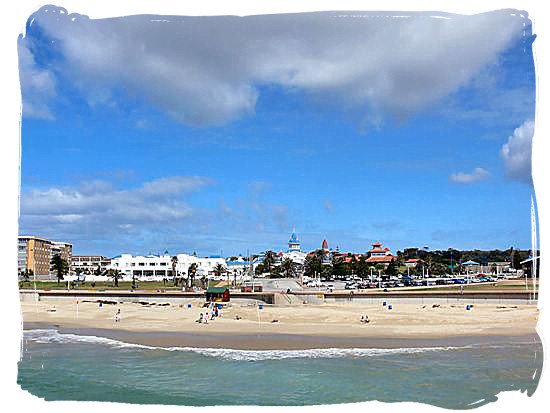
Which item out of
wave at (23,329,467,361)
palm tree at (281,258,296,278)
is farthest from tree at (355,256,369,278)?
wave at (23,329,467,361)

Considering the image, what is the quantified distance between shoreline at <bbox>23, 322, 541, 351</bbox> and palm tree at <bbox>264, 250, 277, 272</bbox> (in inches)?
1409

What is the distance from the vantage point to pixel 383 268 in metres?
38.6

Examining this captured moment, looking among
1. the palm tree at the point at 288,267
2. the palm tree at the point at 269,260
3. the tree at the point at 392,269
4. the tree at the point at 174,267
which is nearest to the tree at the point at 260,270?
the palm tree at the point at 269,260

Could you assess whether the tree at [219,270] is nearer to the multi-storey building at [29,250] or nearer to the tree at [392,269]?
the tree at [392,269]

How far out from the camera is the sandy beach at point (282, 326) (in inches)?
424

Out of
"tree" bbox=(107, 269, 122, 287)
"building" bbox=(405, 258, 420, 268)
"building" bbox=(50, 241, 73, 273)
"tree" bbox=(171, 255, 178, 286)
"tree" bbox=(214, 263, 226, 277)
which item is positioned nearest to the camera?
"building" bbox=(50, 241, 73, 273)

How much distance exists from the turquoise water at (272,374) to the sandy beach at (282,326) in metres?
0.99

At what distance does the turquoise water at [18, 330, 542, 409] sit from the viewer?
448 centimetres

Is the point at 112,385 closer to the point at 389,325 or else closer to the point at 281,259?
the point at 389,325

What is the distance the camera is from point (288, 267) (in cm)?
4819

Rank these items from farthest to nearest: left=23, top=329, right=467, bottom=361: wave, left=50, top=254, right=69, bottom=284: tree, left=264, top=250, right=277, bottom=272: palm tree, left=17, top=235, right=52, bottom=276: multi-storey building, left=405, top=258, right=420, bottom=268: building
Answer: left=264, top=250, right=277, bottom=272: palm tree < left=405, top=258, right=420, bottom=268: building < left=50, top=254, right=69, bottom=284: tree < left=23, top=329, right=467, bottom=361: wave < left=17, top=235, right=52, bottom=276: multi-storey building

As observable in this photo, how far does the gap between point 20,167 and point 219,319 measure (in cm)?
1331

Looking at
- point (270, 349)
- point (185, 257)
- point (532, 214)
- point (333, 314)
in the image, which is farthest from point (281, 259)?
point (532, 214)

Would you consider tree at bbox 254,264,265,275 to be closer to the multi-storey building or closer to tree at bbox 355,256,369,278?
tree at bbox 355,256,369,278
